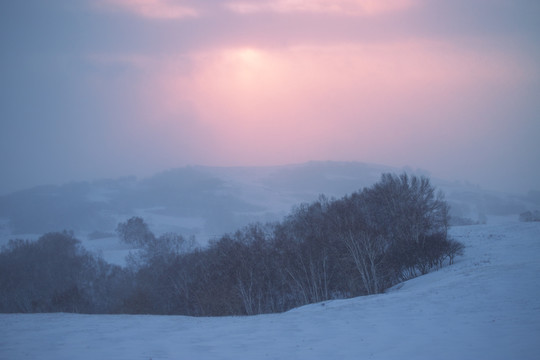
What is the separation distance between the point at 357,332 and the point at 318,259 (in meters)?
27.1

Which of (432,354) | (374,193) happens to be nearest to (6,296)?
(374,193)

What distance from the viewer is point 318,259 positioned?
43.8 metres

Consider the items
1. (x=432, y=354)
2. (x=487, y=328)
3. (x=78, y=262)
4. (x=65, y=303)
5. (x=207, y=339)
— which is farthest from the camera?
(x=78, y=262)

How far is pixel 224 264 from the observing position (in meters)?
44.3

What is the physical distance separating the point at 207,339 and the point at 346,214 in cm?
2989

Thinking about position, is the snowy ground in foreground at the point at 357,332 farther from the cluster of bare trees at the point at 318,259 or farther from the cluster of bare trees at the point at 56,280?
the cluster of bare trees at the point at 56,280

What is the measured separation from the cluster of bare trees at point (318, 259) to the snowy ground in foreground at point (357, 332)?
15259 millimetres

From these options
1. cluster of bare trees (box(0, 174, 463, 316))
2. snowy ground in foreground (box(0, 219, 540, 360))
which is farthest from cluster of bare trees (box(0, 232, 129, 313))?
snowy ground in foreground (box(0, 219, 540, 360))

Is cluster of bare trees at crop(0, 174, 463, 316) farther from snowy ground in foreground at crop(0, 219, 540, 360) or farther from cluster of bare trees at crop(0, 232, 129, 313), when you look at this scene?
snowy ground in foreground at crop(0, 219, 540, 360)

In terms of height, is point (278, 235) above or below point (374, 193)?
below

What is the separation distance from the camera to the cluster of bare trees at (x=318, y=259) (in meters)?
41.2

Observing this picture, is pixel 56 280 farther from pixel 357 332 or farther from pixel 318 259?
pixel 357 332

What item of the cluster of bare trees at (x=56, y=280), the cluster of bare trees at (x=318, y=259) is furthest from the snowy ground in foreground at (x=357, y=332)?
the cluster of bare trees at (x=56, y=280)

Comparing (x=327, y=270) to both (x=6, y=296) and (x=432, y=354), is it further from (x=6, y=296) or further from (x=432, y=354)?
(x=6, y=296)
